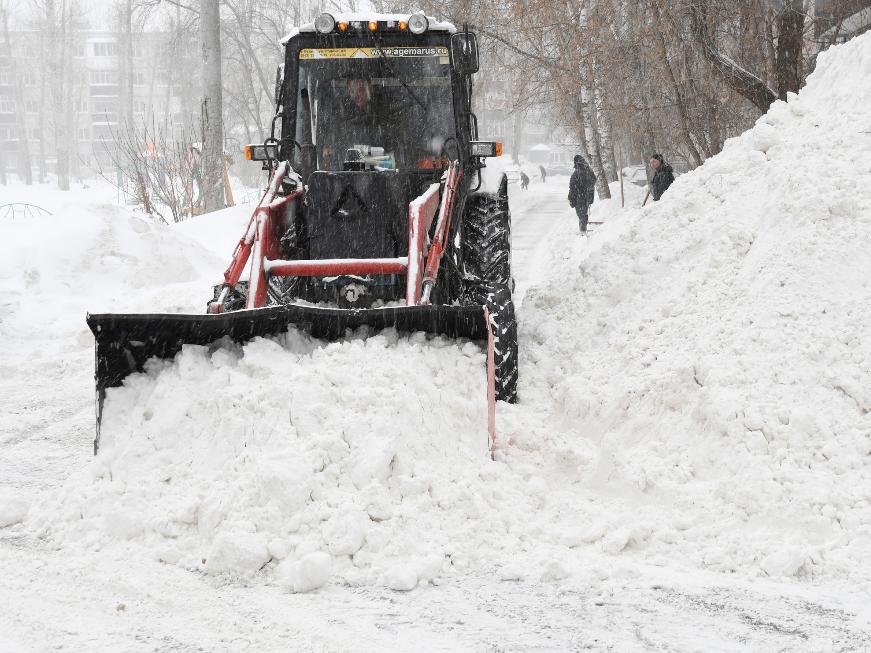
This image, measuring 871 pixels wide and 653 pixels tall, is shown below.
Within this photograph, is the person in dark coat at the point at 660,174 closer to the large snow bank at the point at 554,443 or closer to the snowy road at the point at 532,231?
the snowy road at the point at 532,231

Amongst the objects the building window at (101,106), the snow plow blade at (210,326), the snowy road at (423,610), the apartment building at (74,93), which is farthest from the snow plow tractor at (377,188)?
the building window at (101,106)

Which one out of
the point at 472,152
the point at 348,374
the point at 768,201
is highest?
the point at 472,152

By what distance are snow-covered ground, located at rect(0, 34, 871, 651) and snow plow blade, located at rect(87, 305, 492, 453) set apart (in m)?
0.09

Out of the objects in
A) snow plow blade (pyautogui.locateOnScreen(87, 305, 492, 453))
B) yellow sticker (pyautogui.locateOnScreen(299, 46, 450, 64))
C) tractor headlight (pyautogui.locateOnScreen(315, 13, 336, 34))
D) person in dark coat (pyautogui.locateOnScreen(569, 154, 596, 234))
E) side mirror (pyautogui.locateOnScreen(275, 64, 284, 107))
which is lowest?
snow plow blade (pyautogui.locateOnScreen(87, 305, 492, 453))

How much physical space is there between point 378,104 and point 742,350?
3.10m

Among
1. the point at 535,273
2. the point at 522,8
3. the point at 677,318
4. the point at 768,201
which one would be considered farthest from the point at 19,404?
the point at 522,8

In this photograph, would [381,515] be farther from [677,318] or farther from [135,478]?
[677,318]

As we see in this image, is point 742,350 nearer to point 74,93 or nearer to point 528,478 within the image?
point 528,478

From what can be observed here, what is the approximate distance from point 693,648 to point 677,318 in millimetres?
2833

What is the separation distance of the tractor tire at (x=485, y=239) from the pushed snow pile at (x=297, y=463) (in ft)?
6.42

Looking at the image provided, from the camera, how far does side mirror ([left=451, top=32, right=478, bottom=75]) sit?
586 cm

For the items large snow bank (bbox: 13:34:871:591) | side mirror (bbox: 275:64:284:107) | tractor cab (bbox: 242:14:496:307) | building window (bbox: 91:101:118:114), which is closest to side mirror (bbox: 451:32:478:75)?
tractor cab (bbox: 242:14:496:307)

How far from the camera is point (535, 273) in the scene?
12.5m

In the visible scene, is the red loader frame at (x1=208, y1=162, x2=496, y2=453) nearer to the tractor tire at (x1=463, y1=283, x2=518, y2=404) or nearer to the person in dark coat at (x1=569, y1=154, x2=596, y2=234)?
the tractor tire at (x1=463, y1=283, x2=518, y2=404)
